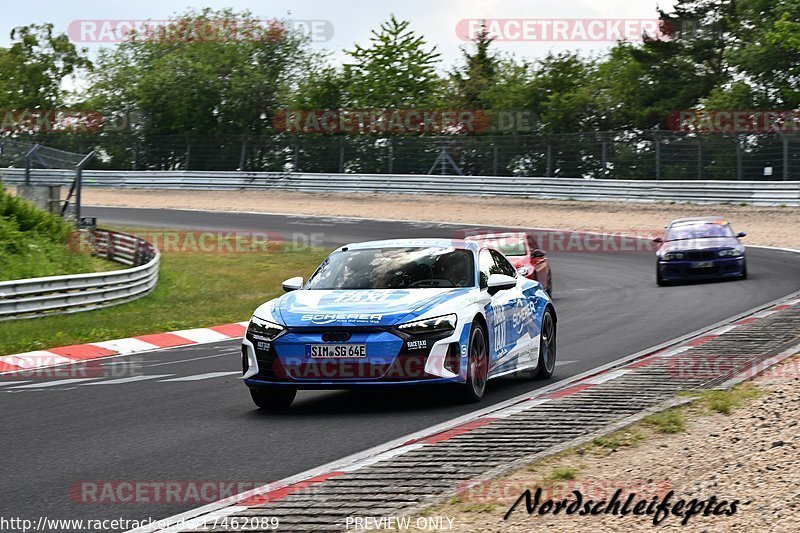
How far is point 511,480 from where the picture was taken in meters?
6.77

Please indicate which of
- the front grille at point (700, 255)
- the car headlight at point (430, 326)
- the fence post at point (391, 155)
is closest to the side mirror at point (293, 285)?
the car headlight at point (430, 326)

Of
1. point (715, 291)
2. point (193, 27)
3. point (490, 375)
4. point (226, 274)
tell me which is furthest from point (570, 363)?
point (193, 27)

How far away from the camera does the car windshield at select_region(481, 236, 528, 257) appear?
2175cm

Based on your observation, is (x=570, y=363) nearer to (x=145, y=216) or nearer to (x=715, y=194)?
(x=715, y=194)

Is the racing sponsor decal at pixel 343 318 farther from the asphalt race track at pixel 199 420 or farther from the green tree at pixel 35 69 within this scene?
the green tree at pixel 35 69

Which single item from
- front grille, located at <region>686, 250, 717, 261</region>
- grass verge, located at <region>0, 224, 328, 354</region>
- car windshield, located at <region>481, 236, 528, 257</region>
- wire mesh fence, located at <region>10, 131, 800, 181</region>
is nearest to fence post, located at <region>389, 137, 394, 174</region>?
wire mesh fence, located at <region>10, 131, 800, 181</region>

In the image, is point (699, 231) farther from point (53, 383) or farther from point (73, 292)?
point (53, 383)

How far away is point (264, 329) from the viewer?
10.0 metres

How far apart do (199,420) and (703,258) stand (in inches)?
673

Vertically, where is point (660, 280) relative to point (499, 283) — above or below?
below

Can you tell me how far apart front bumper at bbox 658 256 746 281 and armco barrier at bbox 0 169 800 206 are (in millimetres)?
16595

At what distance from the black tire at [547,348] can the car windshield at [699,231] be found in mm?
13657

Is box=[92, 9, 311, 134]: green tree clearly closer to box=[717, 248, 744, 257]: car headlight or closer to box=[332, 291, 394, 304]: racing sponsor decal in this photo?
box=[717, 248, 744, 257]: car headlight

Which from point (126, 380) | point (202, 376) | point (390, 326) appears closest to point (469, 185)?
point (202, 376)
